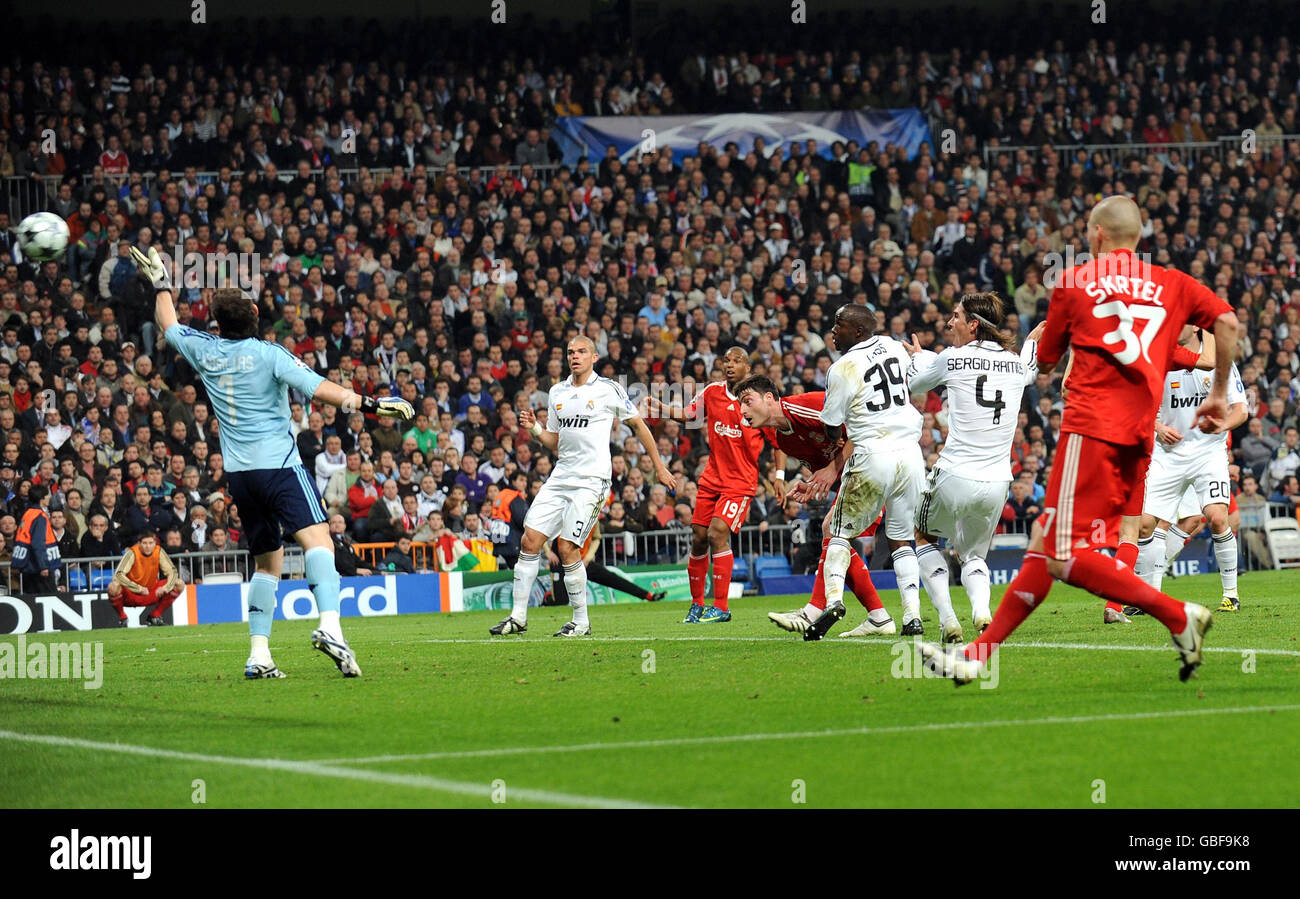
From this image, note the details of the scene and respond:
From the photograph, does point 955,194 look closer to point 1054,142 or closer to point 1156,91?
point 1054,142

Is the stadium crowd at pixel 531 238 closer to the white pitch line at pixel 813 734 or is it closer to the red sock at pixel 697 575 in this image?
the red sock at pixel 697 575

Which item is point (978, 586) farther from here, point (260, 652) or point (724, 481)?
point (724, 481)

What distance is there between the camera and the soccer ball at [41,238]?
1116cm

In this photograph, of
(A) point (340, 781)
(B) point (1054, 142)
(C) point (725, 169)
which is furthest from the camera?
(B) point (1054, 142)

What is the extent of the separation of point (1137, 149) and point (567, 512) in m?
21.0

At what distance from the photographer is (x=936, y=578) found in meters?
11.0

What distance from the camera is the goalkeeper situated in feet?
31.9

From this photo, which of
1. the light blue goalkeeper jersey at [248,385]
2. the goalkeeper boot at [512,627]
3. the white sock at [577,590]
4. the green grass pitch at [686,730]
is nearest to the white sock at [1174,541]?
the green grass pitch at [686,730]

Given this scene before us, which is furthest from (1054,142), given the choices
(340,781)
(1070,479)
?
(340,781)

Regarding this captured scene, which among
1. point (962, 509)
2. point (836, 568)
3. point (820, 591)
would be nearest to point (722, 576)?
point (820, 591)

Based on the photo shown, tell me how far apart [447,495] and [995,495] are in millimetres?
13183

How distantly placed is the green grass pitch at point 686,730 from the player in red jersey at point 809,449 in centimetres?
54

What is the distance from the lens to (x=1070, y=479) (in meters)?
7.71

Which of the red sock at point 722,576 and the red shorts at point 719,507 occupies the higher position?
the red shorts at point 719,507
